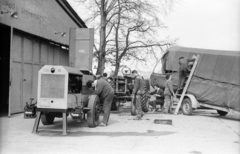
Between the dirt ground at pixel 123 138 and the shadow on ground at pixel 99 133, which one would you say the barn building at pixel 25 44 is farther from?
the shadow on ground at pixel 99 133

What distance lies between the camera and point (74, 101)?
9.45 m

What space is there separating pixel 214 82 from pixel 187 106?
168 centimetres

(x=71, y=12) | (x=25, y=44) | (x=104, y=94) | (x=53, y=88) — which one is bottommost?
(x=104, y=94)

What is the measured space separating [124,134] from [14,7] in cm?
751

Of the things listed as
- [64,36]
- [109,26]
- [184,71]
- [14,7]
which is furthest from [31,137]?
[109,26]

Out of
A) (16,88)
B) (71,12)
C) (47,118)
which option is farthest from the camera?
(71,12)

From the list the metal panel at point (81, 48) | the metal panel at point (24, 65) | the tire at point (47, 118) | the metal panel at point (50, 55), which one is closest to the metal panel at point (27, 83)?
the metal panel at point (24, 65)

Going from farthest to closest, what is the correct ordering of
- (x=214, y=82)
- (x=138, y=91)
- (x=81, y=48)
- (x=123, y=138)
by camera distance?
1. (x=81, y=48)
2. (x=214, y=82)
3. (x=138, y=91)
4. (x=123, y=138)

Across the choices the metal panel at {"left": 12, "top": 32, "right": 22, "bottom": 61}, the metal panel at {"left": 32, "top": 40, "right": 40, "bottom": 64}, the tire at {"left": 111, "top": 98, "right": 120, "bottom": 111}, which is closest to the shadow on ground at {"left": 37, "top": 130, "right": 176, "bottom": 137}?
the metal panel at {"left": 12, "top": 32, "right": 22, "bottom": 61}

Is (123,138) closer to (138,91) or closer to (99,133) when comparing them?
(99,133)

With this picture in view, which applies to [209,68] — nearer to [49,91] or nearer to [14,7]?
[49,91]

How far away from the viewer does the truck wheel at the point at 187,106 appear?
13.9 metres

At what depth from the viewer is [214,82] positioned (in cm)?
1346

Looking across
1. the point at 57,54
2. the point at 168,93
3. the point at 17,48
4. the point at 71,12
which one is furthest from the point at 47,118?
the point at 71,12
